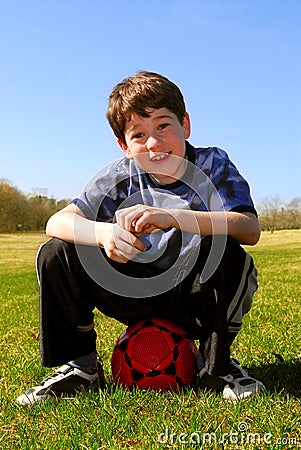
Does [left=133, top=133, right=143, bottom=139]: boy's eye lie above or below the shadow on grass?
above

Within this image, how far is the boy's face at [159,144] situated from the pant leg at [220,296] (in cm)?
59

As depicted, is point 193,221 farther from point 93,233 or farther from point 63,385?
point 63,385

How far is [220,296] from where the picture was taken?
3.41 m

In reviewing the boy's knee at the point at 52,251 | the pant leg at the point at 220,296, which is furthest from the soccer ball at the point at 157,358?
Answer: the boy's knee at the point at 52,251

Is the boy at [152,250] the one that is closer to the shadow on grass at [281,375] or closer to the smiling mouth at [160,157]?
the smiling mouth at [160,157]

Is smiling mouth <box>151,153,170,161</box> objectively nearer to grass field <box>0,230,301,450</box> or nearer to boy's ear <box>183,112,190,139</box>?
boy's ear <box>183,112,190,139</box>

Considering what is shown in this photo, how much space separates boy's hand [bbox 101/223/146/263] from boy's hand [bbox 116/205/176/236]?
1.4 inches

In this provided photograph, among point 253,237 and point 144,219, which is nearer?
point 144,219

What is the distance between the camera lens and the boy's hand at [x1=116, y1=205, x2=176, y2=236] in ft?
10.6

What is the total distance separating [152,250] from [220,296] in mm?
510

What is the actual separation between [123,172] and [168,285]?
0.81 meters

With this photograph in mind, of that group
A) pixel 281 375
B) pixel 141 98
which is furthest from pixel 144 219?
pixel 281 375

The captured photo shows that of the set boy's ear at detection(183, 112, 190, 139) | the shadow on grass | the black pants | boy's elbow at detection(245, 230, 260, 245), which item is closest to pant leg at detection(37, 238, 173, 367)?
the black pants

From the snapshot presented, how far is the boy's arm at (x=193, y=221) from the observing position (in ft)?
10.7
